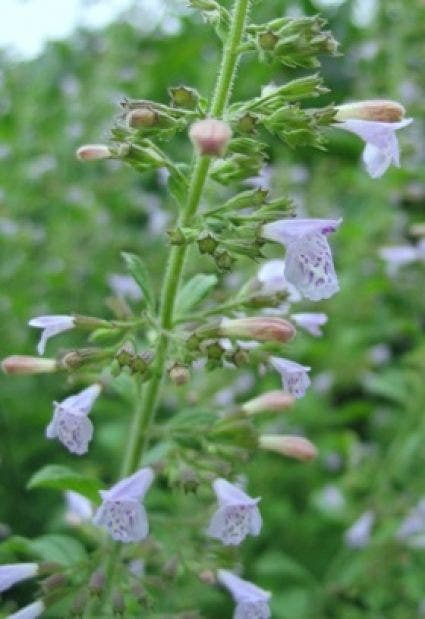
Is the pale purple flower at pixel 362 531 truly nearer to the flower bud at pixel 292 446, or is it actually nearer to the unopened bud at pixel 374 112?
the flower bud at pixel 292 446

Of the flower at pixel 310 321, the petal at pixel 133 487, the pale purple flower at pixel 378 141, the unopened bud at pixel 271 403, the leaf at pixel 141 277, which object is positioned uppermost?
the pale purple flower at pixel 378 141

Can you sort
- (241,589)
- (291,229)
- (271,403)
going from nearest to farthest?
1. (291,229)
2. (241,589)
3. (271,403)

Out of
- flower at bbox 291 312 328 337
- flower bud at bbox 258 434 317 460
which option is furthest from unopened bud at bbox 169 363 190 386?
flower at bbox 291 312 328 337

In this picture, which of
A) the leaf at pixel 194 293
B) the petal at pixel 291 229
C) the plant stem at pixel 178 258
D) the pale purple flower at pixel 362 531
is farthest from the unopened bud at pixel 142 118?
the pale purple flower at pixel 362 531

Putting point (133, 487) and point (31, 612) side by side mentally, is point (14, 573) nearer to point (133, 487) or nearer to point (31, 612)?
point (31, 612)

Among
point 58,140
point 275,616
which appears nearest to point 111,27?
point 58,140

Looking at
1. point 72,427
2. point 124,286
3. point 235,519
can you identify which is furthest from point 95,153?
point 124,286

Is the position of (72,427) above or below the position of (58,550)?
above
